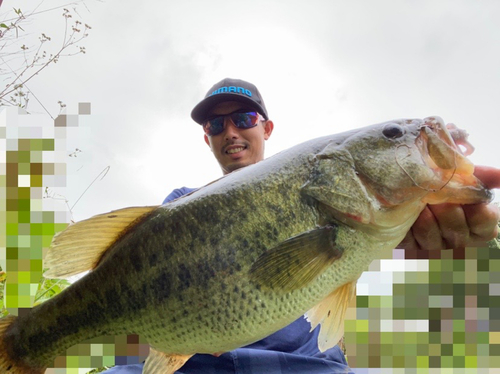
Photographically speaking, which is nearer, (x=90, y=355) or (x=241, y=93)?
(x=90, y=355)

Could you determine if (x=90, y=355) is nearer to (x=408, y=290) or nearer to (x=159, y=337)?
(x=159, y=337)

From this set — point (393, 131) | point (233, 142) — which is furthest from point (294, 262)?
point (233, 142)

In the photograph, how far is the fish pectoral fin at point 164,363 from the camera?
1570mm

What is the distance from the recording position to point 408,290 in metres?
2.39

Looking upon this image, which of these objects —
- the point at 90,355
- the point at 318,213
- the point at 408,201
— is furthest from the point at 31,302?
the point at 408,201

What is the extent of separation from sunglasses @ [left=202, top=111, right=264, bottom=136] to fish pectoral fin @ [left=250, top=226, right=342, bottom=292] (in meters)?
2.68

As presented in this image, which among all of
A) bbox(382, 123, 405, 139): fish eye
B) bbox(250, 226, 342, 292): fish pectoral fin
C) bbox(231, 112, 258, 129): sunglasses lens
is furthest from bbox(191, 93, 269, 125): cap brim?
bbox(250, 226, 342, 292): fish pectoral fin

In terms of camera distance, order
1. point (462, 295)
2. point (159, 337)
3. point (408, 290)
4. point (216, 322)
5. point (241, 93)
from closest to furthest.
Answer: point (216, 322) → point (159, 337) → point (462, 295) → point (408, 290) → point (241, 93)

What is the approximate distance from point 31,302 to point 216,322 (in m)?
1.55

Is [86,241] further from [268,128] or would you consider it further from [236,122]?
[268,128]

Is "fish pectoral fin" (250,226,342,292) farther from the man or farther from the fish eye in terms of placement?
the man

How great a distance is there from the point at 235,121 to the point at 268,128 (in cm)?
79

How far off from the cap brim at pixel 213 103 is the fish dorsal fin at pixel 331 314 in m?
2.72

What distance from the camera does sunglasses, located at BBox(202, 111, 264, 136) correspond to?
12.8 feet
